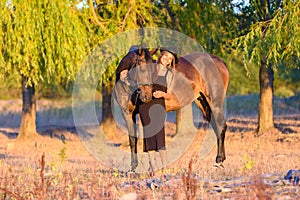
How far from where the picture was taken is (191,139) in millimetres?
18484

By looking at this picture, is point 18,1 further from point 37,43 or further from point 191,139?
point 191,139

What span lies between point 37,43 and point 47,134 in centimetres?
722

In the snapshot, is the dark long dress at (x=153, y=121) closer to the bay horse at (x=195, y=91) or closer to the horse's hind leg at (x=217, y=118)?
the bay horse at (x=195, y=91)

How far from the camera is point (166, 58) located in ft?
31.9

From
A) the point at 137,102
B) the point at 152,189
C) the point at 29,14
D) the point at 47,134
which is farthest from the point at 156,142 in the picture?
the point at 47,134

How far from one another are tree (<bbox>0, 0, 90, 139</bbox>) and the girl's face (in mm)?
5776

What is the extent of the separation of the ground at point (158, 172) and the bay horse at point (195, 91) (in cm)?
70

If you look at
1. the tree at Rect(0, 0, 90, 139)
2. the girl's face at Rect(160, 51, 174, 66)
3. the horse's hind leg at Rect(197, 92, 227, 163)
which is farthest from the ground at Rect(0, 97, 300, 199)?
the tree at Rect(0, 0, 90, 139)

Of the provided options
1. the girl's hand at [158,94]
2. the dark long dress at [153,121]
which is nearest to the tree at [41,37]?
the dark long dress at [153,121]

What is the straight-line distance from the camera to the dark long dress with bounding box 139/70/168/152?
9.17 m

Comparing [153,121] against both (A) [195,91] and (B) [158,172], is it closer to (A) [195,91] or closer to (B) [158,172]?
(B) [158,172]

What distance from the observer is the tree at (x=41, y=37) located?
574 inches

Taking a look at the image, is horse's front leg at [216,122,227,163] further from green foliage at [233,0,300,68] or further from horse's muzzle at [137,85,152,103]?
green foliage at [233,0,300,68]

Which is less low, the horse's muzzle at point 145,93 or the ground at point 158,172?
the horse's muzzle at point 145,93
